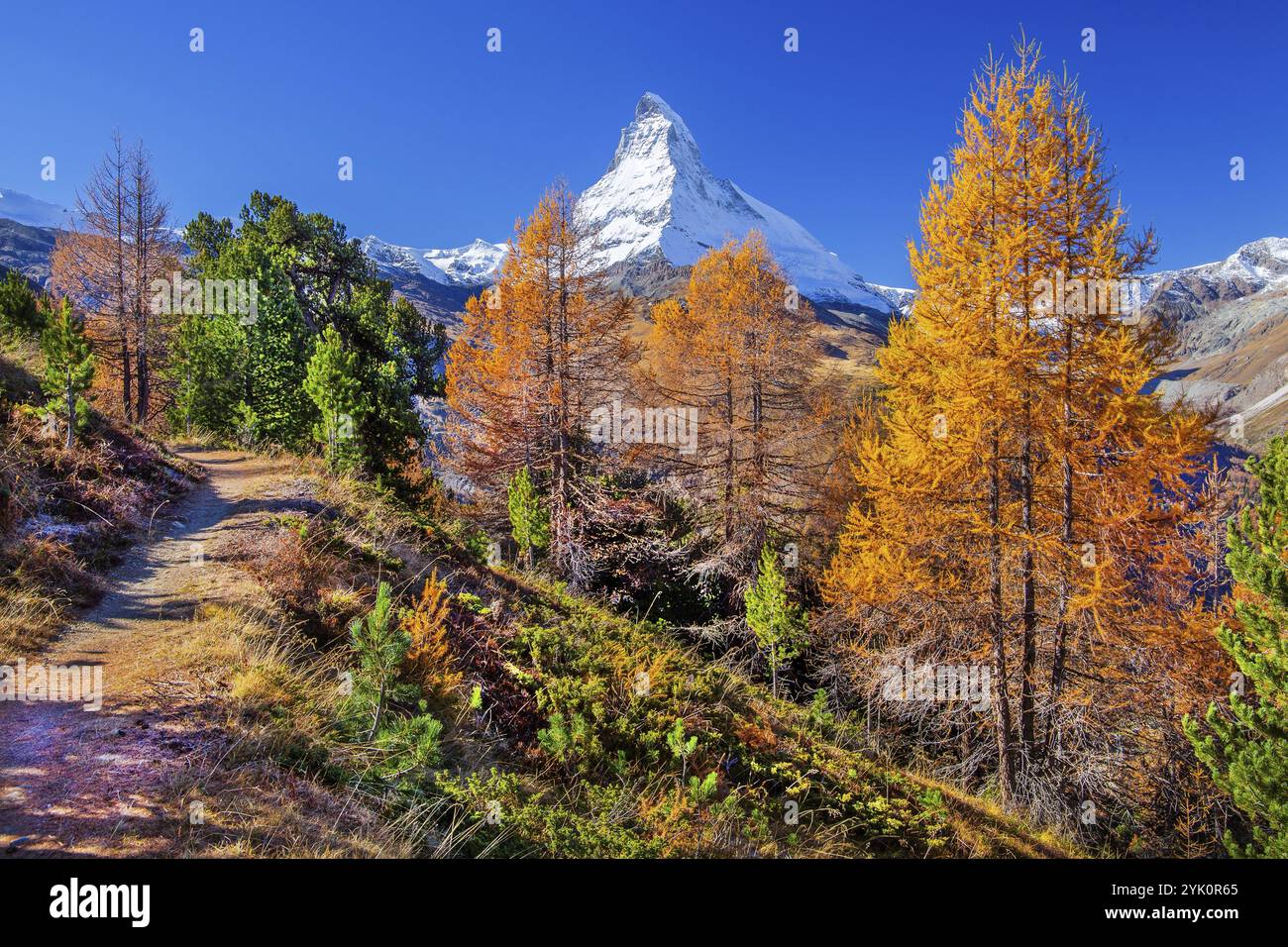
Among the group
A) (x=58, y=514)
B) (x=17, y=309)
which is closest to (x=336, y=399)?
(x=58, y=514)

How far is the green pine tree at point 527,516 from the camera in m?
16.6

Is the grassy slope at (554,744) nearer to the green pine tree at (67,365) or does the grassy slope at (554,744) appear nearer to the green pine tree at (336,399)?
the green pine tree at (336,399)

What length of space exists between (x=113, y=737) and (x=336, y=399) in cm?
1087

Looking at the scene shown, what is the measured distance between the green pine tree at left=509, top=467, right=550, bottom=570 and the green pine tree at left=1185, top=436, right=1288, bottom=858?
13875 mm

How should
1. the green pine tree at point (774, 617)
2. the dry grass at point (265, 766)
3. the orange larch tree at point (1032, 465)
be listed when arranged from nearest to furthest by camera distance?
the dry grass at point (265, 766), the orange larch tree at point (1032, 465), the green pine tree at point (774, 617)

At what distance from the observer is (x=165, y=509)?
9.55 metres

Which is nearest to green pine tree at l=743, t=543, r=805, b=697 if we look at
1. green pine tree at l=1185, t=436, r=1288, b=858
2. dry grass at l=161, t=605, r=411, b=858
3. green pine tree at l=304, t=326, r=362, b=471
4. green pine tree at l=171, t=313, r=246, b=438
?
green pine tree at l=1185, t=436, r=1288, b=858

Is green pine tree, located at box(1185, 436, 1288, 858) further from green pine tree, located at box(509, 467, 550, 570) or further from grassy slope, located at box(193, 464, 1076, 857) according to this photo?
green pine tree, located at box(509, 467, 550, 570)

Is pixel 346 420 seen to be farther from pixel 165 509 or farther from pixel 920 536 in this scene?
pixel 920 536

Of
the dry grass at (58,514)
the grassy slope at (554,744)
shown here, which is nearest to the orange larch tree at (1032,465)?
the grassy slope at (554,744)

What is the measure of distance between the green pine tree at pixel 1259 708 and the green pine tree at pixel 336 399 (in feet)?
51.1

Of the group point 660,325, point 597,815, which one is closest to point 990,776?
point 597,815

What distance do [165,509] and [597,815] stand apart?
946 cm

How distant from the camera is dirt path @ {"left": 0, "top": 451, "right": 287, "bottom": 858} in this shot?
9.13ft
